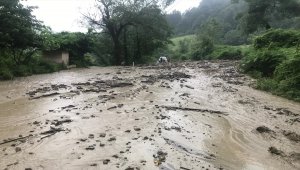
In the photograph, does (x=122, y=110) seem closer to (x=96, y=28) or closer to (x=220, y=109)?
(x=220, y=109)

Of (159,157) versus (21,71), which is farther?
(21,71)

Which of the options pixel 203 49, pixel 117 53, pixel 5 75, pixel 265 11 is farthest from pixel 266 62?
pixel 203 49

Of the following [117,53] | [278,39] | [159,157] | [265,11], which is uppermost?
[265,11]

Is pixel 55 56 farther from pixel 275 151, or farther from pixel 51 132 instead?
pixel 275 151

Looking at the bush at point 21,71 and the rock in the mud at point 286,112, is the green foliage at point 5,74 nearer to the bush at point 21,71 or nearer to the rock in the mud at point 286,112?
the bush at point 21,71

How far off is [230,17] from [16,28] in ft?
209

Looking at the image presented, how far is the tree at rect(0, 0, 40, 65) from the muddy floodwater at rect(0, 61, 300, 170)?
700cm

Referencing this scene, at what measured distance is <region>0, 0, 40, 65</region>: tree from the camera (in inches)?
661

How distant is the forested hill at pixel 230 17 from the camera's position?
32062 mm

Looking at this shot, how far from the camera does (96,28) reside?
3250cm

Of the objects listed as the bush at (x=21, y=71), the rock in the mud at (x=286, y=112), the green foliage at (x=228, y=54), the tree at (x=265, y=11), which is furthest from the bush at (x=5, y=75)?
the green foliage at (x=228, y=54)

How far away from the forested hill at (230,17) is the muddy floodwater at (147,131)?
2357cm

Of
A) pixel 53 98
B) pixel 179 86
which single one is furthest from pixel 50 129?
pixel 179 86

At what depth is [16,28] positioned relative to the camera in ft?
56.0
